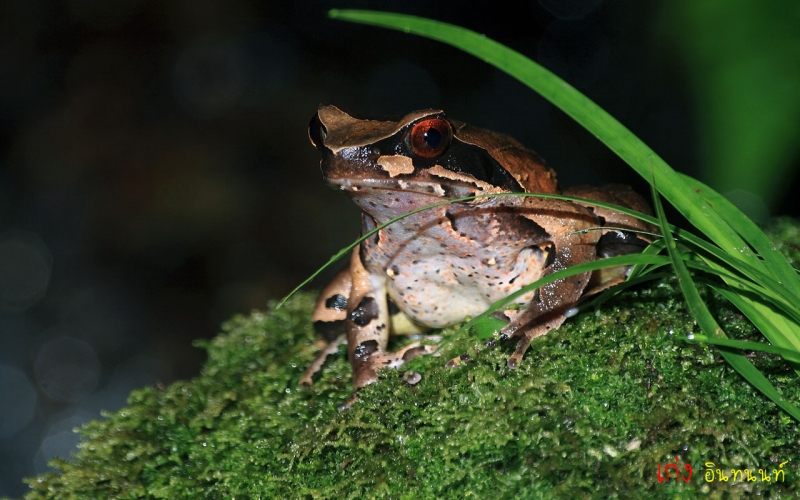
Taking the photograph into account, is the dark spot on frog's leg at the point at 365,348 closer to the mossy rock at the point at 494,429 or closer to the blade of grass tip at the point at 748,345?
the mossy rock at the point at 494,429

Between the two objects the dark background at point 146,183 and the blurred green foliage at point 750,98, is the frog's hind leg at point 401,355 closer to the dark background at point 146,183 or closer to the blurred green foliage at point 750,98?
the blurred green foliage at point 750,98

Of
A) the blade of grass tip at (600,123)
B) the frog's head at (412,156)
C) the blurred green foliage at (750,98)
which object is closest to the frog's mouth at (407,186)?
the frog's head at (412,156)

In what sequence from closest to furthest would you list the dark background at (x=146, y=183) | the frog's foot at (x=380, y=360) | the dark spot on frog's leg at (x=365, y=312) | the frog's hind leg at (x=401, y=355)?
the frog's foot at (x=380, y=360)
the frog's hind leg at (x=401, y=355)
the dark spot on frog's leg at (x=365, y=312)
the dark background at (x=146, y=183)

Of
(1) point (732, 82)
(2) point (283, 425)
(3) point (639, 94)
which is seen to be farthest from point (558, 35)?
(2) point (283, 425)

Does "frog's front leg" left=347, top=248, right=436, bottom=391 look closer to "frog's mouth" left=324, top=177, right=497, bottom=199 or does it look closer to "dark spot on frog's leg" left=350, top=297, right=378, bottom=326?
"dark spot on frog's leg" left=350, top=297, right=378, bottom=326

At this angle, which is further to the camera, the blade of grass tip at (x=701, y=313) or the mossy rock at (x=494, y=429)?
the mossy rock at (x=494, y=429)

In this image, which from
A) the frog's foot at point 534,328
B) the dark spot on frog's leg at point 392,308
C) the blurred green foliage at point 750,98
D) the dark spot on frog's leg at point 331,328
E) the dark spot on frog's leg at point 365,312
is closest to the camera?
the frog's foot at point 534,328

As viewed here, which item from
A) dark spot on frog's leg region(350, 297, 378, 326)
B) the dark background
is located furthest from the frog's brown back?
the dark background

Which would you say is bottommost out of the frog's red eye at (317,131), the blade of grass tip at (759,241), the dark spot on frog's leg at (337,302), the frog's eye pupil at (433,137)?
the blade of grass tip at (759,241)

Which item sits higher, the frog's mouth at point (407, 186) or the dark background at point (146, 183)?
the dark background at point (146, 183)

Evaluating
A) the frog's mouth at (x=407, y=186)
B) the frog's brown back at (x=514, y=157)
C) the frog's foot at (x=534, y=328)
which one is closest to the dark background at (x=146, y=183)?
the frog's brown back at (x=514, y=157)
